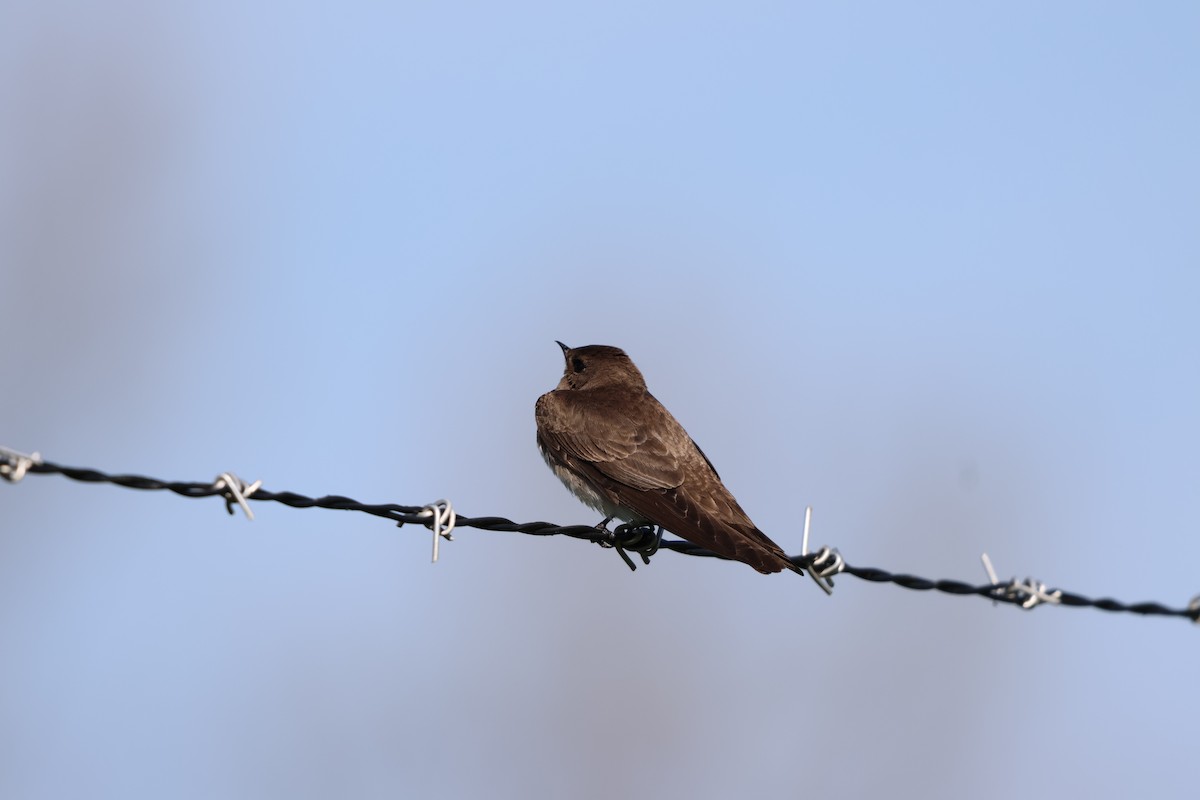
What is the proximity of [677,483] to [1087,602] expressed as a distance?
252cm

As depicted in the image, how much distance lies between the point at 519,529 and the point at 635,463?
2.94 meters

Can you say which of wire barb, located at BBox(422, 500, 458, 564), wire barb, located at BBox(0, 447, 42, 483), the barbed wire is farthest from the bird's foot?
wire barb, located at BBox(0, 447, 42, 483)

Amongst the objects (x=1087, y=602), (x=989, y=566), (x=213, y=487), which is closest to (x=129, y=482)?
(x=213, y=487)

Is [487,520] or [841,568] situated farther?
[841,568]

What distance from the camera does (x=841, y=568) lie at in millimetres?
6352

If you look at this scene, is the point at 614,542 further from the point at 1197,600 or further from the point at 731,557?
the point at 1197,600

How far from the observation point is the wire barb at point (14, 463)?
4.19 meters

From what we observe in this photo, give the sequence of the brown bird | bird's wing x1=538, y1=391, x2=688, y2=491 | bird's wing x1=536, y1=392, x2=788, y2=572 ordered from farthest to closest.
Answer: bird's wing x1=538, y1=391, x2=688, y2=491, the brown bird, bird's wing x1=536, y1=392, x2=788, y2=572

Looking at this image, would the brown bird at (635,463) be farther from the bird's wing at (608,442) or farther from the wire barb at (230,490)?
the wire barb at (230,490)

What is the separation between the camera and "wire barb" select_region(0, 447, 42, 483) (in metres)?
4.19

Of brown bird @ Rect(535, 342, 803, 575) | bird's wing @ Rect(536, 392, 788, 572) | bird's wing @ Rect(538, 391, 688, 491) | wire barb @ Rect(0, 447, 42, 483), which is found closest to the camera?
wire barb @ Rect(0, 447, 42, 483)

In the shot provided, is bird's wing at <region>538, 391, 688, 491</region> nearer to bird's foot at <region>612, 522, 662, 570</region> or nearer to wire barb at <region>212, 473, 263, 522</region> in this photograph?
bird's foot at <region>612, 522, 662, 570</region>

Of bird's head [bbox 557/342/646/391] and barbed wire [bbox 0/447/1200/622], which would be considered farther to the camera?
bird's head [bbox 557/342/646/391]

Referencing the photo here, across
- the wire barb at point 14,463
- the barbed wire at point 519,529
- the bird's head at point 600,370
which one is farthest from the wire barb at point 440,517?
the bird's head at point 600,370
